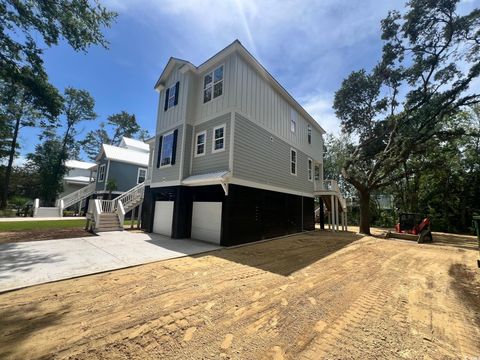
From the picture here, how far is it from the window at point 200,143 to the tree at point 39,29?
648cm

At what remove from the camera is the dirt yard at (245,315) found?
244 cm

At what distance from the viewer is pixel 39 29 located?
30.1 feet

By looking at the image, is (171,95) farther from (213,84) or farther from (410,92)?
(410,92)

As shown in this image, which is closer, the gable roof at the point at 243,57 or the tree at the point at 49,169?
the gable roof at the point at 243,57

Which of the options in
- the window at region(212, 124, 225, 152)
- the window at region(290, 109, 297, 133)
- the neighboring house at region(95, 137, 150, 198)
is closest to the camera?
the window at region(212, 124, 225, 152)

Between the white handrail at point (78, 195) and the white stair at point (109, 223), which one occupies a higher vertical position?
the white handrail at point (78, 195)

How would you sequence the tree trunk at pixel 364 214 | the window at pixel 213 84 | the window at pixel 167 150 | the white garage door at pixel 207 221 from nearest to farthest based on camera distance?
the white garage door at pixel 207 221 → the window at pixel 213 84 → the window at pixel 167 150 → the tree trunk at pixel 364 214

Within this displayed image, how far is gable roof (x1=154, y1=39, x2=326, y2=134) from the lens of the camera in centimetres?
950

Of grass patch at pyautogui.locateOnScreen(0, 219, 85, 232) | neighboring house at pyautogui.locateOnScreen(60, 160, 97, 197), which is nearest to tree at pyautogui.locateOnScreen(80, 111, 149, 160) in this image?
neighboring house at pyautogui.locateOnScreen(60, 160, 97, 197)

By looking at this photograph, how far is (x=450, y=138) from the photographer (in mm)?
14023

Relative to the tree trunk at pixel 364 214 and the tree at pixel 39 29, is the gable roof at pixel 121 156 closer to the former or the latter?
the tree at pixel 39 29

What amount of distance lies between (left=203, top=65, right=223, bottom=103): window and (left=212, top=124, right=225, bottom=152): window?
178cm

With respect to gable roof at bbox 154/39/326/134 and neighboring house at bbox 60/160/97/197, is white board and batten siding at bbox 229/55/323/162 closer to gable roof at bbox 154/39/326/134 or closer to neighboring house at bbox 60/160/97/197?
gable roof at bbox 154/39/326/134

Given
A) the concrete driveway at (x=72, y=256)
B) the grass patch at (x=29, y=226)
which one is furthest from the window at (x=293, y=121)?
the grass patch at (x=29, y=226)
